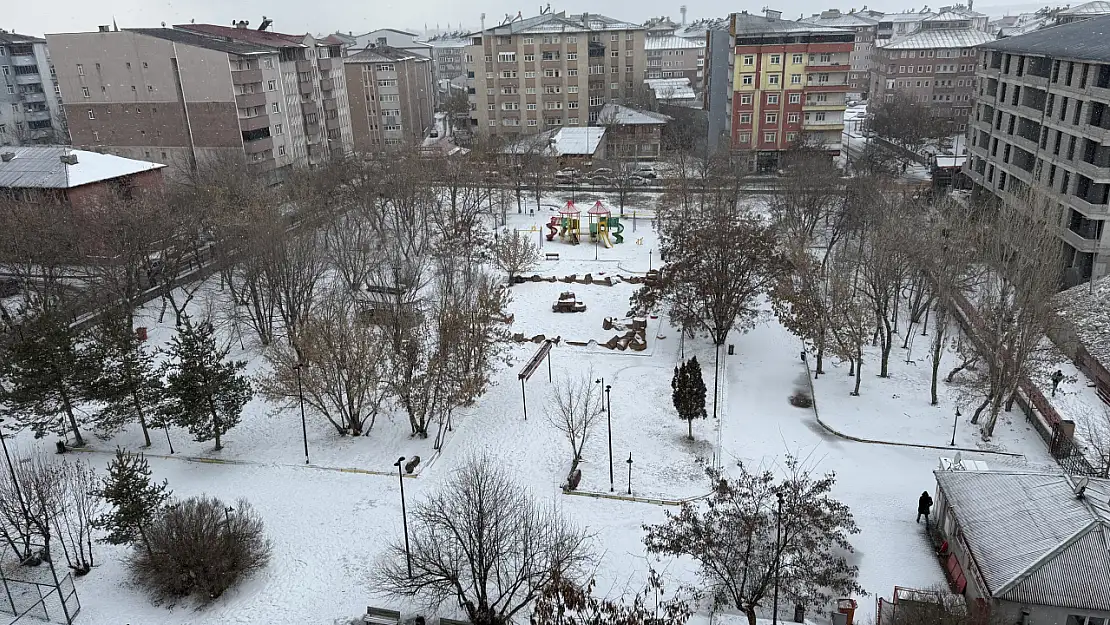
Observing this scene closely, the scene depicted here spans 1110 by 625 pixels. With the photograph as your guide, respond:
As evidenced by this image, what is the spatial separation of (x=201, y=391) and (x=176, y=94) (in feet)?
132

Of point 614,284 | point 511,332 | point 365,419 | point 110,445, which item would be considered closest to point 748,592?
point 365,419

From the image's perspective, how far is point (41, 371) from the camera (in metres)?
23.6

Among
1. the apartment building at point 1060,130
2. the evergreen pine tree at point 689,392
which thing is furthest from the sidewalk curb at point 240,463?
the apartment building at point 1060,130

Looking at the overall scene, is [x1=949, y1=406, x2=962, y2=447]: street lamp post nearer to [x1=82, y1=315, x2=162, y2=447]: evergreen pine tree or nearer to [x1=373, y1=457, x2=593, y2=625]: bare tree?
[x1=373, y1=457, x2=593, y2=625]: bare tree

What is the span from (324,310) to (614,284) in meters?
16.2

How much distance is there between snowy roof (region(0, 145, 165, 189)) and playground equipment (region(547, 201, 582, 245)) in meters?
24.7

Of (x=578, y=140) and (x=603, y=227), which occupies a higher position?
(x=578, y=140)

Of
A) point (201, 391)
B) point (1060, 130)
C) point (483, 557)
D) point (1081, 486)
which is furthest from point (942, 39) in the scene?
point (483, 557)

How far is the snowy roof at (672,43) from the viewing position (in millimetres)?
116250

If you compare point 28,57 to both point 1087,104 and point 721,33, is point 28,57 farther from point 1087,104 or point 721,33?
point 1087,104

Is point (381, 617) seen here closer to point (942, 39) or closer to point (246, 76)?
point (246, 76)

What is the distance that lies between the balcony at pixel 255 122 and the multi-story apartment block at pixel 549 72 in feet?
75.5

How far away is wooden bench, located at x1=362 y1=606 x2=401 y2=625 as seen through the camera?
57.3 ft

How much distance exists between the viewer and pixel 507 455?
24500 millimetres
